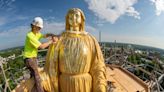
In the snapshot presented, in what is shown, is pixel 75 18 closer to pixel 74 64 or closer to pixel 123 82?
pixel 74 64

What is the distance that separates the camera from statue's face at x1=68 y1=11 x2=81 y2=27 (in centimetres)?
505

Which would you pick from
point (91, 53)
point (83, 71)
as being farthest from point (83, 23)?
point (83, 71)

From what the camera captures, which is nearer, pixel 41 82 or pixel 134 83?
pixel 41 82

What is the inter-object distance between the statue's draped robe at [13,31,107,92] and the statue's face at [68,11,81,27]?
0.57 ft

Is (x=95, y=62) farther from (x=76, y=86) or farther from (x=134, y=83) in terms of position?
(x=134, y=83)

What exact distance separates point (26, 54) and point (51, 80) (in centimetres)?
63

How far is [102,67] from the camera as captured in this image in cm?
495

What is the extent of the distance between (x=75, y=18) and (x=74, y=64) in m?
0.85

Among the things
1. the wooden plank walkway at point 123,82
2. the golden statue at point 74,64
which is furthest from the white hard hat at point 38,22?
the wooden plank walkway at point 123,82

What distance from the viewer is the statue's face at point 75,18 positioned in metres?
5.05

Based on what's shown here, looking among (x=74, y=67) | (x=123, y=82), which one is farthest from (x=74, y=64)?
(x=123, y=82)

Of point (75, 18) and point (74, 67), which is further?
point (75, 18)

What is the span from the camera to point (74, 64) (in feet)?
15.8

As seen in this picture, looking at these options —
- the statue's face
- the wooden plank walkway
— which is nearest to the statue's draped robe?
the statue's face
